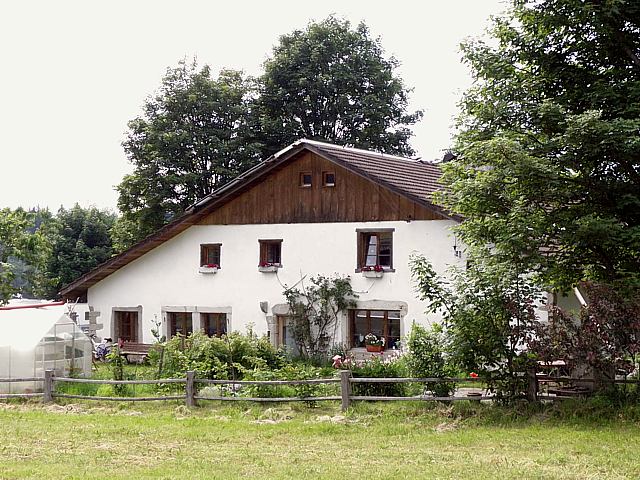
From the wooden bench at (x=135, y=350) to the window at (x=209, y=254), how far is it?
3015 millimetres

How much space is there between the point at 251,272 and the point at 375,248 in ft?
13.4

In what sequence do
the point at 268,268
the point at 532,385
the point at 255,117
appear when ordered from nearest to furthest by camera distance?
the point at 532,385
the point at 268,268
the point at 255,117

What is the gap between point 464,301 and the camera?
15.7 meters

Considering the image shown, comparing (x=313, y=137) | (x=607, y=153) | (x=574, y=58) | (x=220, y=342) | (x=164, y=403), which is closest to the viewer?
(x=607, y=153)

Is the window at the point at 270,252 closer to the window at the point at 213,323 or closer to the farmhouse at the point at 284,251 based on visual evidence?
the farmhouse at the point at 284,251

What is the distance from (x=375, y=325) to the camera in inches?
979

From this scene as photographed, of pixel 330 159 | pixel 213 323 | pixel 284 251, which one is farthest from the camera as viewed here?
pixel 213 323

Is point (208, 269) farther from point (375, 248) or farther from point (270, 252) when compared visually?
point (375, 248)

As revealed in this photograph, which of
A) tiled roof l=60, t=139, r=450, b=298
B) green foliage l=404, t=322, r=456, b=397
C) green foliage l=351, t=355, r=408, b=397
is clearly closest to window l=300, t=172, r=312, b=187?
tiled roof l=60, t=139, r=450, b=298

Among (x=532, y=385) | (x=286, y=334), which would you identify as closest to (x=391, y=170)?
(x=286, y=334)

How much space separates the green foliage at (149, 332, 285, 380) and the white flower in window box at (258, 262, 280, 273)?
4.77 metres

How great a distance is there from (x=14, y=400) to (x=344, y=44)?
94.0ft

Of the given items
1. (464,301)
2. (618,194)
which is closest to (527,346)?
(464,301)

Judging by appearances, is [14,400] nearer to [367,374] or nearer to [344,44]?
[367,374]
